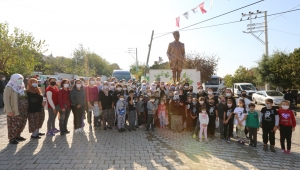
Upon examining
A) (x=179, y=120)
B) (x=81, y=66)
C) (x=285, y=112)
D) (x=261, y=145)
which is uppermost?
(x=81, y=66)

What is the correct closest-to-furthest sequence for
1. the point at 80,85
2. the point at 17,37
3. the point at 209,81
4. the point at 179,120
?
the point at 80,85 < the point at 179,120 < the point at 17,37 < the point at 209,81

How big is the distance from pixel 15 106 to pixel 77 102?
1.72 meters

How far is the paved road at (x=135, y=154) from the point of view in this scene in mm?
4508

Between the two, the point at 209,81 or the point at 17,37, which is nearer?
the point at 17,37

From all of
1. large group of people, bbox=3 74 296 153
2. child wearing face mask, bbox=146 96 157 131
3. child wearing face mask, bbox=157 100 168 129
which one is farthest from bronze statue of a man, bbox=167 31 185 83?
child wearing face mask, bbox=146 96 157 131

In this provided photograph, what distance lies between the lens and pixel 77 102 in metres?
6.93

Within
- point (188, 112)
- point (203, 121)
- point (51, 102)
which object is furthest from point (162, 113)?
point (51, 102)

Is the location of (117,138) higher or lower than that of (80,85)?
lower

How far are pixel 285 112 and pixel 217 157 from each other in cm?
231

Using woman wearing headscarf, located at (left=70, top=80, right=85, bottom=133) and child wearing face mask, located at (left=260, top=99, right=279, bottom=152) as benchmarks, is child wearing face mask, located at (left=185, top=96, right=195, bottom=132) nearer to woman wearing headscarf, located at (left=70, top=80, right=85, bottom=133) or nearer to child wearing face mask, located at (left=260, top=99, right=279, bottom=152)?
child wearing face mask, located at (left=260, top=99, right=279, bottom=152)

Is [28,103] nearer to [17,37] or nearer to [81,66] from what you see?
[17,37]

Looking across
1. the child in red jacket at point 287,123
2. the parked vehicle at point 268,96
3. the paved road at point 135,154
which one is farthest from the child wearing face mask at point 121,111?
the parked vehicle at point 268,96

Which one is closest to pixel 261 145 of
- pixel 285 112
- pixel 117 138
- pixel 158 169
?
pixel 285 112

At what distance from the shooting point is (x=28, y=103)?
20.4ft
